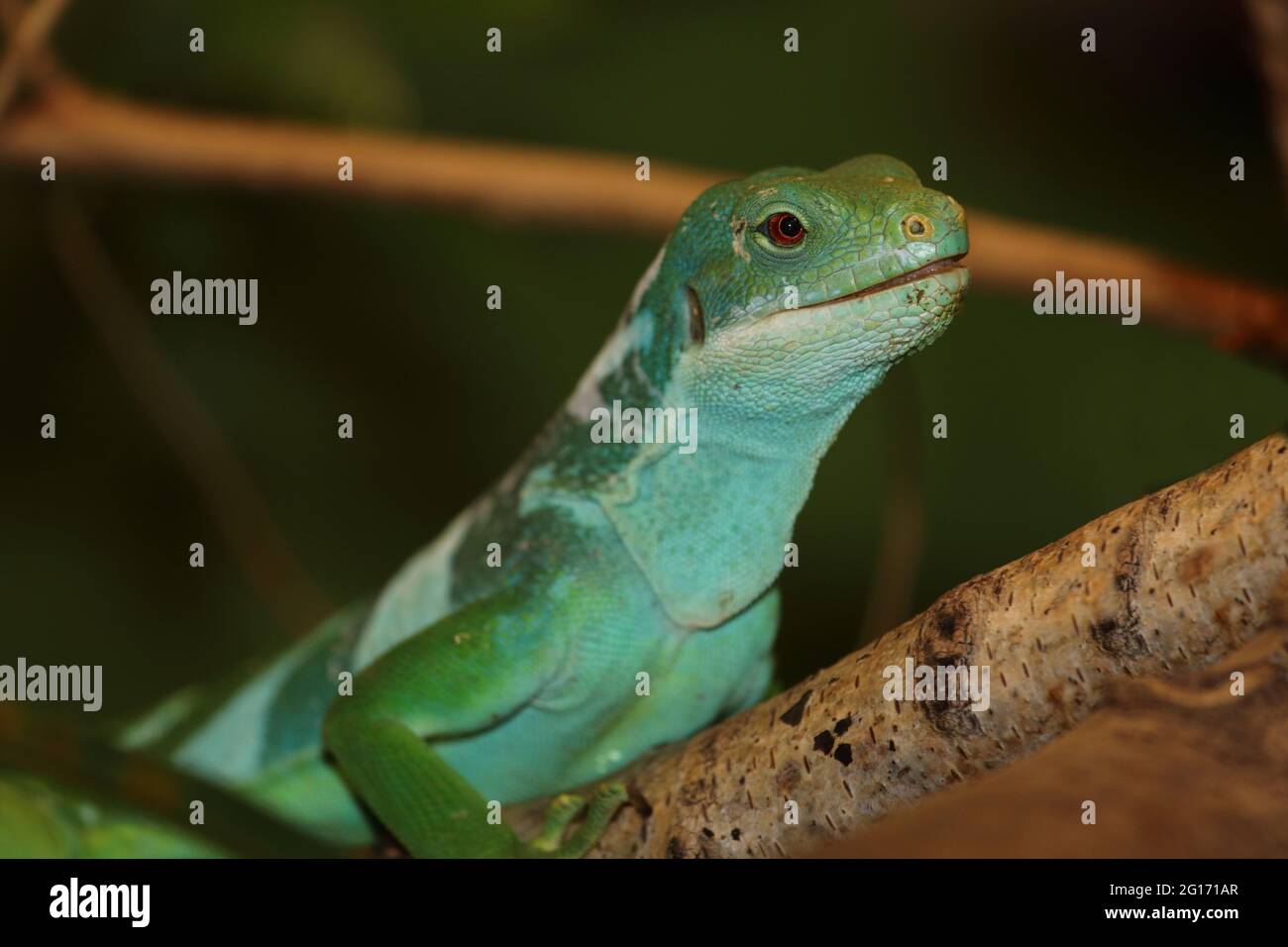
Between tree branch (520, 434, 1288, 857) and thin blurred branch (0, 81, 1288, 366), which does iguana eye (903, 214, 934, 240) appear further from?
thin blurred branch (0, 81, 1288, 366)

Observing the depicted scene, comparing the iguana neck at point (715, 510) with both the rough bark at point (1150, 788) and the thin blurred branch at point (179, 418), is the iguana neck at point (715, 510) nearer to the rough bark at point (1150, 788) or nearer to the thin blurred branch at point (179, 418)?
the rough bark at point (1150, 788)

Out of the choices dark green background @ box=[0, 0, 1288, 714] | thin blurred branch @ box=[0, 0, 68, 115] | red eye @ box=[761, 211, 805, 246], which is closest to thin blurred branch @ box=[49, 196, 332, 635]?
dark green background @ box=[0, 0, 1288, 714]

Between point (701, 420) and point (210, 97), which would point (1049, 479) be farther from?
point (210, 97)

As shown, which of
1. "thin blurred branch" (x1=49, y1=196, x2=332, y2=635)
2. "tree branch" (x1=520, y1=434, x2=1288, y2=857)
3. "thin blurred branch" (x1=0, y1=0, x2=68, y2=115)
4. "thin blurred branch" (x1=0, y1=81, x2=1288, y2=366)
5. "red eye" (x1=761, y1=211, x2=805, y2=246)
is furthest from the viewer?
"thin blurred branch" (x1=49, y1=196, x2=332, y2=635)

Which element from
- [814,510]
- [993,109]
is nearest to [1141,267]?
[814,510]

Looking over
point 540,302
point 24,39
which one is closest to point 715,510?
point 24,39

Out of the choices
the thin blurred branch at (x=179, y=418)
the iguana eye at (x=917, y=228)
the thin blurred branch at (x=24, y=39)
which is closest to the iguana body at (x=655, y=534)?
the iguana eye at (x=917, y=228)
